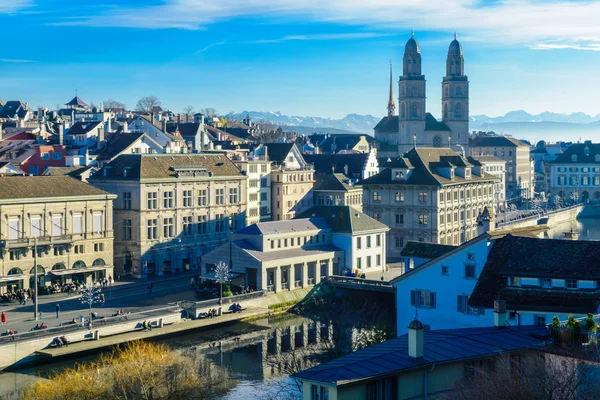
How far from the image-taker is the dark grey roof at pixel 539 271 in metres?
42.2

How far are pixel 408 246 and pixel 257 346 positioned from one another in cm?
1214

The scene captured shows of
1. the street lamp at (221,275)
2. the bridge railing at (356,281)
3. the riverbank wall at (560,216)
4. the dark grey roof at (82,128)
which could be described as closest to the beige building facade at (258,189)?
the bridge railing at (356,281)

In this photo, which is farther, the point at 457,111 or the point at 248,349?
the point at 457,111

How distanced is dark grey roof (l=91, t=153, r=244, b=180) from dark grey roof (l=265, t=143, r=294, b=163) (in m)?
17.7

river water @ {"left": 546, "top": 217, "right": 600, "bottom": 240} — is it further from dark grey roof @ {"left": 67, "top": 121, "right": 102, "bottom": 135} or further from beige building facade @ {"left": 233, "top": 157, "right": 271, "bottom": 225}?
dark grey roof @ {"left": 67, "top": 121, "right": 102, "bottom": 135}

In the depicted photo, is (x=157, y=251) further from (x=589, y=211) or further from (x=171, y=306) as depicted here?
(x=589, y=211)

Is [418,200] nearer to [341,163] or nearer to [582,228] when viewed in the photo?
[341,163]

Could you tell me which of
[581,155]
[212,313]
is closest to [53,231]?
[212,313]

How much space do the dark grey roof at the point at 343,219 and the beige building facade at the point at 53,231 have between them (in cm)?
1783

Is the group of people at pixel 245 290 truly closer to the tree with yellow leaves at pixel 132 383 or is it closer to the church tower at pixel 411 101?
the tree with yellow leaves at pixel 132 383

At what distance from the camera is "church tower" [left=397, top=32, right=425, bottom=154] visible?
568 feet

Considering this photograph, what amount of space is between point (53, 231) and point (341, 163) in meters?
57.2

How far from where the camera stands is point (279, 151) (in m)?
112

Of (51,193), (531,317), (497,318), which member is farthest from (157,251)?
(497,318)
